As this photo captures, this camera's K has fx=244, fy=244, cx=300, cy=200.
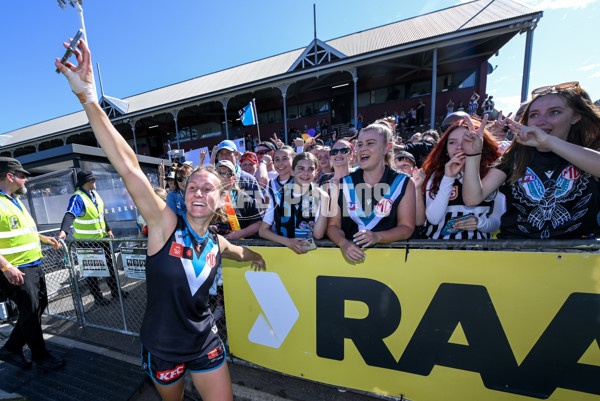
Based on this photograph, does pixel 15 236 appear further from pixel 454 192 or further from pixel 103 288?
pixel 454 192

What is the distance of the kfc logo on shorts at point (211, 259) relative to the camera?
178 centimetres

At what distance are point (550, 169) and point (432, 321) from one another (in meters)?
1.40

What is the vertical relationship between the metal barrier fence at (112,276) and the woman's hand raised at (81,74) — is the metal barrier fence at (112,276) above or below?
below

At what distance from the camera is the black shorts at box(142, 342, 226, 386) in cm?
170

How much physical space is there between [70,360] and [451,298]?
4.27m

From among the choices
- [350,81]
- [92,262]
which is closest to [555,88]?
[92,262]

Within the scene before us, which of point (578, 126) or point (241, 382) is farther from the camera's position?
point (241, 382)

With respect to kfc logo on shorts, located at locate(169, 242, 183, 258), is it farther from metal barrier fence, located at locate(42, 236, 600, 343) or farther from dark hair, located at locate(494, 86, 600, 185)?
dark hair, located at locate(494, 86, 600, 185)

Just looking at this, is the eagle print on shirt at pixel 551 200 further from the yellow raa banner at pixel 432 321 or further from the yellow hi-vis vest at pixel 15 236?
the yellow hi-vis vest at pixel 15 236

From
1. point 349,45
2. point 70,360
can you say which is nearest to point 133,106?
point 349,45

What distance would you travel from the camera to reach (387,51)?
1266 centimetres

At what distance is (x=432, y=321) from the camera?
183cm

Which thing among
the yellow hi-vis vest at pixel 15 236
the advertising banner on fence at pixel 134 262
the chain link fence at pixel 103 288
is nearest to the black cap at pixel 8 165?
the yellow hi-vis vest at pixel 15 236

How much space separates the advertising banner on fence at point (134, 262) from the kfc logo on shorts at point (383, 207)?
2721 mm
